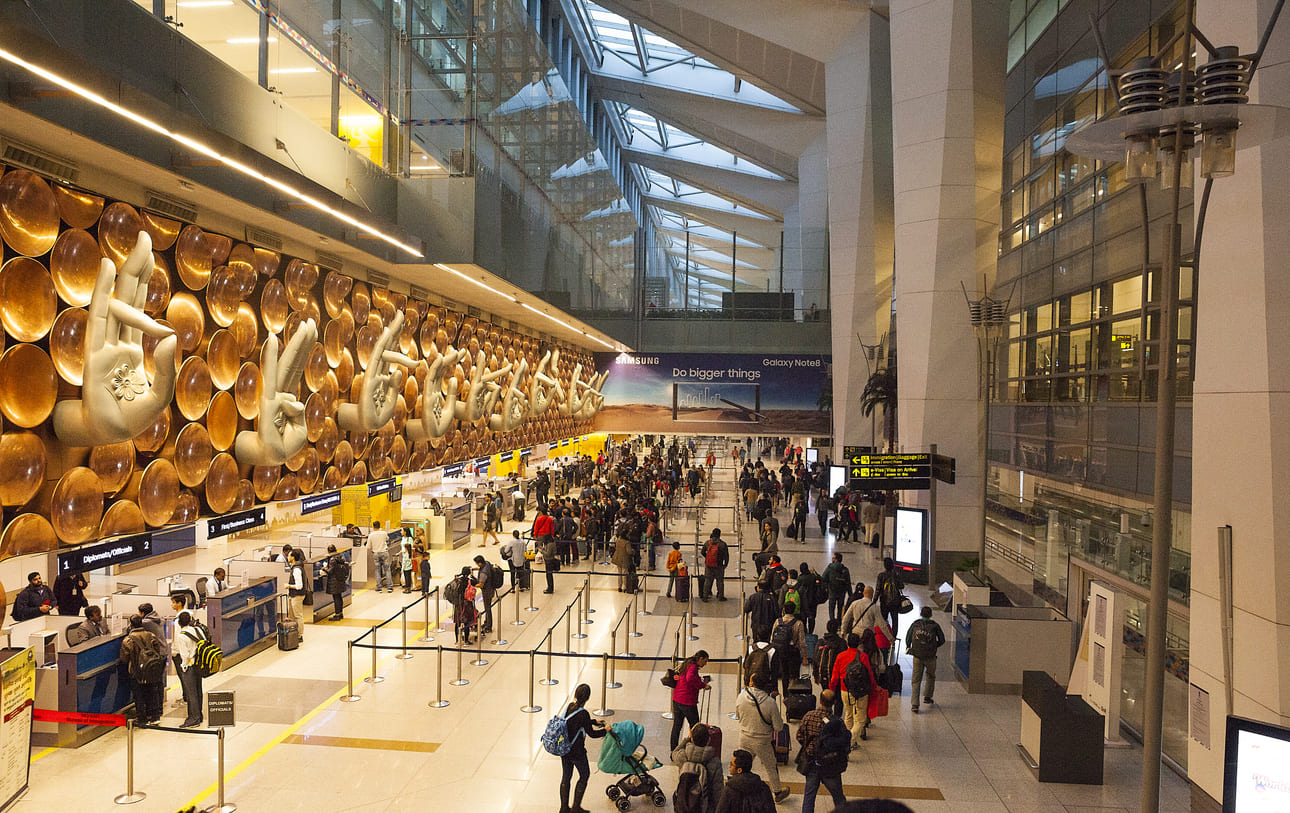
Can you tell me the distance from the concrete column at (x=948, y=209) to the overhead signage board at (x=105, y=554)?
13.6m

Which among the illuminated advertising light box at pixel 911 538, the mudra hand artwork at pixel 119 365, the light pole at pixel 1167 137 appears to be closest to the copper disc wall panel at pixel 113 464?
the mudra hand artwork at pixel 119 365

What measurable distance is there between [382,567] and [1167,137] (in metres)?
15.7

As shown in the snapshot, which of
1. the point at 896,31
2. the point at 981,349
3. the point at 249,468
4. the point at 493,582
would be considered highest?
the point at 896,31

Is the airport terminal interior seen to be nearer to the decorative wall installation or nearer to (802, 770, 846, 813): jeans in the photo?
the decorative wall installation

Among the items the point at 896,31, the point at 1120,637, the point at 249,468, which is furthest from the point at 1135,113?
the point at 896,31

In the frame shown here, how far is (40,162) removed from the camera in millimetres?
6859

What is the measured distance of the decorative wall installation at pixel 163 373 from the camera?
6898 millimetres

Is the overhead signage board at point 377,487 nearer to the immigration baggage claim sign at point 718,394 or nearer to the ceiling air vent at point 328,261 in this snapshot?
the ceiling air vent at point 328,261

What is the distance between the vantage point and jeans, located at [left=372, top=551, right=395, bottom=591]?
17.2 metres

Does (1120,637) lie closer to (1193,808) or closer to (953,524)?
(1193,808)

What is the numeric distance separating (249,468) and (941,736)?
8.47 metres

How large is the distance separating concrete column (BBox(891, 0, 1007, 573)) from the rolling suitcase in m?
11.8

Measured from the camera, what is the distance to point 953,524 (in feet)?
57.0

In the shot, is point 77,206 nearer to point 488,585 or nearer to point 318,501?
point 318,501
